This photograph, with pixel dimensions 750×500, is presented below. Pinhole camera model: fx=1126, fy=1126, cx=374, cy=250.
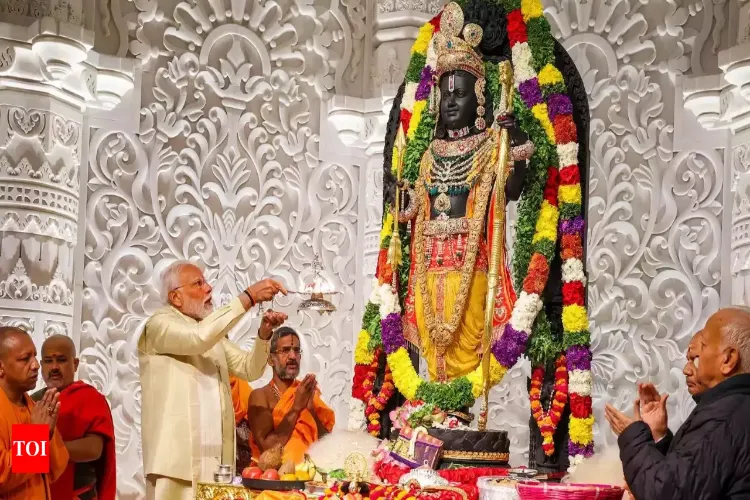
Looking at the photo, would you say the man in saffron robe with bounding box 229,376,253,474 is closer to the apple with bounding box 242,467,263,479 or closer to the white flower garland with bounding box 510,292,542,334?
the apple with bounding box 242,467,263,479

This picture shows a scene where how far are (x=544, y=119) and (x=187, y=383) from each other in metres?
Result: 2.35

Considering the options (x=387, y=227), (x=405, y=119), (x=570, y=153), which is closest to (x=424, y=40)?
(x=405, y=119)

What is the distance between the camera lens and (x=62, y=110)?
725 centimetres

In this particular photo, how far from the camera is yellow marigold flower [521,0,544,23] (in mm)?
6133

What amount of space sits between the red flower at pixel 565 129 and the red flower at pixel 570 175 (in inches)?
5.6

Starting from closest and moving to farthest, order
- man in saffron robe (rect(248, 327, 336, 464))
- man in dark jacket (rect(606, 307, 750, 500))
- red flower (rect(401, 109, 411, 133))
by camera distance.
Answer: man in dark jacket (rect(606, 307, 750, 500)) → man in saffron robe (rect(248, 327, 336, 464)) → red flower (rect(401, 109, 411, 133))

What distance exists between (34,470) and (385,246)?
2.48 m

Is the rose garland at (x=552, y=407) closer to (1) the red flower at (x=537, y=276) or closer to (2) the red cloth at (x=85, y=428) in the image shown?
(1) the red flower at (x=537, y=276)

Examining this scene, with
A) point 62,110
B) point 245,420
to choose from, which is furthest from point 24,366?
point 62,110

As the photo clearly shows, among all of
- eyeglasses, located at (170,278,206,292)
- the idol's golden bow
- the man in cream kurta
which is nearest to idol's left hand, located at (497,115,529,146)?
the idol's golden bow

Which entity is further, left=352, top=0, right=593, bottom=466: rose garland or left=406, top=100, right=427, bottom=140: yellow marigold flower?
left=406, top=100, right=427, bottom=140: yellow marigold flower

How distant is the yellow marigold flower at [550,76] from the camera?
5973mm

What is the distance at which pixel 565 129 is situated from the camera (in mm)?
5906

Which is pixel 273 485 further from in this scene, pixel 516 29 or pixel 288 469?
pixel 516 29
